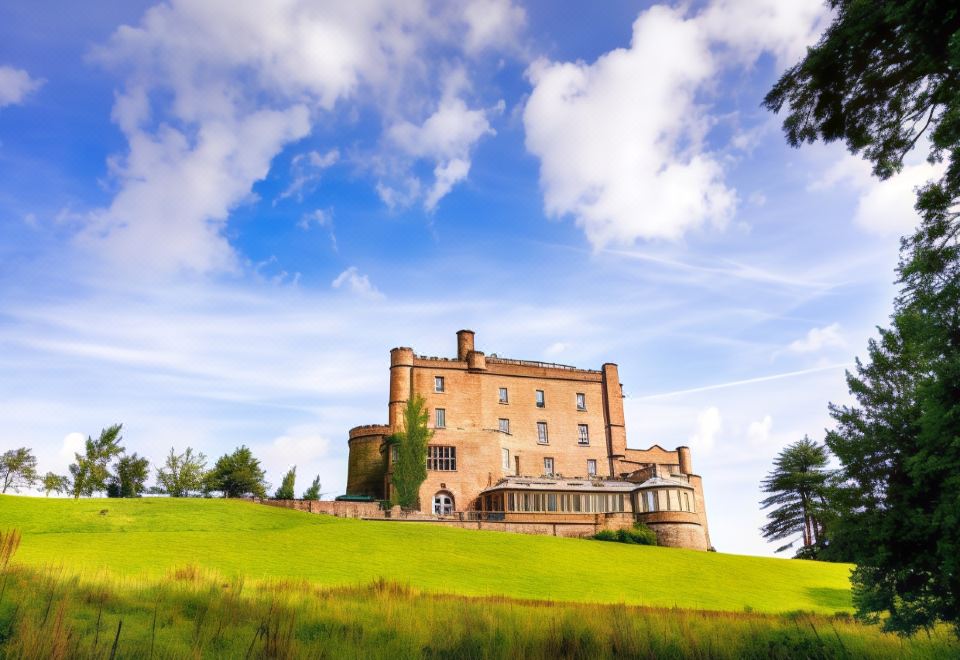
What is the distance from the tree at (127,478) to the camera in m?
55.1

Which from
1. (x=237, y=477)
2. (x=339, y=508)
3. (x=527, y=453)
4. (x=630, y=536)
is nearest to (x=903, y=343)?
(x=630, y=536)

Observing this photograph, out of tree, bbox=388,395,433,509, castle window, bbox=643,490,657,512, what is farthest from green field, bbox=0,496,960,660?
tree, bbox=388,395,433,509

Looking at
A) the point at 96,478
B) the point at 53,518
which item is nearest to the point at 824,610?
the point at 53,518

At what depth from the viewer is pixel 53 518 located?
1289 inches

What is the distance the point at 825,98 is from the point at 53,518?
1513 inches

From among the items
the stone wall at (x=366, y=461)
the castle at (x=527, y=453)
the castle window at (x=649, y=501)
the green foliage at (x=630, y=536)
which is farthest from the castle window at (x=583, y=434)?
the stone wall at (x=366, y=461)

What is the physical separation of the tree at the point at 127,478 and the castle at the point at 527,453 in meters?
18.6

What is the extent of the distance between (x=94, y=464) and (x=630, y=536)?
40.3 m

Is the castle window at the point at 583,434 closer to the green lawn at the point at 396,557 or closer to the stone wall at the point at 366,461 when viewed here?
the stone wall at the point at 366,461

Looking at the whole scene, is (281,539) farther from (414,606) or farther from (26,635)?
(26,635)

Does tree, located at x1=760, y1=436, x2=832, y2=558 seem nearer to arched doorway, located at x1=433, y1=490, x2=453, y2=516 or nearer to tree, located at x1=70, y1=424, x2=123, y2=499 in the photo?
arched doorway, located at x1=433, y1=490, x2=453, y2=516

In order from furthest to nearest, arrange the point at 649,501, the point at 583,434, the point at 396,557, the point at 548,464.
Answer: the point at 583,434
the point at 548,464
the point at 649,501
the point at 396,557

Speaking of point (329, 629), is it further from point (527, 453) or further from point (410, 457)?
point (527, 453)

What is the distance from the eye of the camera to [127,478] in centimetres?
5550
